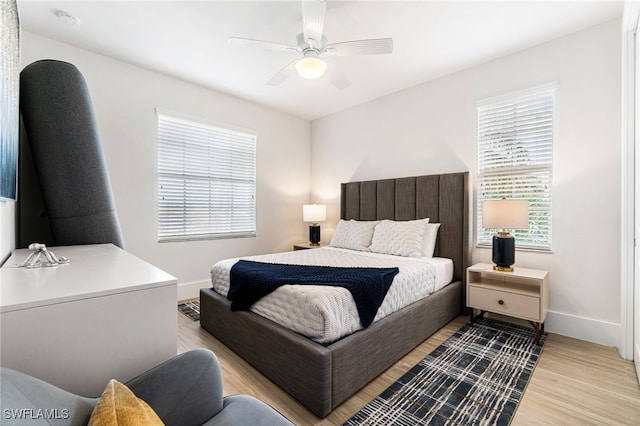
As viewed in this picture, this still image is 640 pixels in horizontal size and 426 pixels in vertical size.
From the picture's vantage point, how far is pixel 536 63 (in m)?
2.72

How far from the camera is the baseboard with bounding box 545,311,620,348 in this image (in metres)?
2.35

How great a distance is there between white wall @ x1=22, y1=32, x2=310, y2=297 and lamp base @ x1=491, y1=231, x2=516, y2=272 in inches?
118

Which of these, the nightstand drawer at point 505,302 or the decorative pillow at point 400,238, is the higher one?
the decorative pillow at point 400,238

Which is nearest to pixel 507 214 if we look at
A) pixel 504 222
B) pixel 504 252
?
pixel 504 222

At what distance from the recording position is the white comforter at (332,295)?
5.55ft

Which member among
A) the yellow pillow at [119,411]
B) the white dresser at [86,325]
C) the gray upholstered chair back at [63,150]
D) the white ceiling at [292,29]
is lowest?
the yellow pillow at [119,411]

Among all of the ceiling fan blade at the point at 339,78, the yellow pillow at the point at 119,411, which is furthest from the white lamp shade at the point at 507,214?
the yellow pillow at the point at 119,411

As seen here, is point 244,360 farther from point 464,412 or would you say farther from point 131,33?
point 131,33

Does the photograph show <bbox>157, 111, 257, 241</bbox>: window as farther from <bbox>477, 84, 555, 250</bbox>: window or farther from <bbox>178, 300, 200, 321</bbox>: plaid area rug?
<bbox>477, 84, 555, 250</bbox>: window

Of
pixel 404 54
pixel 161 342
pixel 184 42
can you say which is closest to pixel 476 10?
pixel 404 54

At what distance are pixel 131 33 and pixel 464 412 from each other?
3.85m

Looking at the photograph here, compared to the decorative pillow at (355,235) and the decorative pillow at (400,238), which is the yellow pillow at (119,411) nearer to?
the decorative pillow at (400,238)

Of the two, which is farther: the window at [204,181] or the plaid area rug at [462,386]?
the window at [204,181]

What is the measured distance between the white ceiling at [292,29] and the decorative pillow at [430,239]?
1.77 meters
